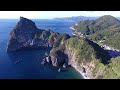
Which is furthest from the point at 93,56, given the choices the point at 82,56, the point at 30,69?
the point at 30,69

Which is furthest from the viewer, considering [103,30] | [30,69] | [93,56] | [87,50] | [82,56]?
[103,30]

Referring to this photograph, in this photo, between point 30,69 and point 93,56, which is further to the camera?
point 93,56

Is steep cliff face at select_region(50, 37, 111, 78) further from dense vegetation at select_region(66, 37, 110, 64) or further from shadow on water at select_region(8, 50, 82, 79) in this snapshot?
shadow on water at select_region(8, 50, 82, 79)

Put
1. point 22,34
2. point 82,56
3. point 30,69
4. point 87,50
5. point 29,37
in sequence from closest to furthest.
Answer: point 30,69
point 87,50
point 82,56
point 22,34
point 29,37

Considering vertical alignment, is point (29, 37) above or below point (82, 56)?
below

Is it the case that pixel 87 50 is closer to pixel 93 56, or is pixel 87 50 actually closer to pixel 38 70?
pixel 93 56
